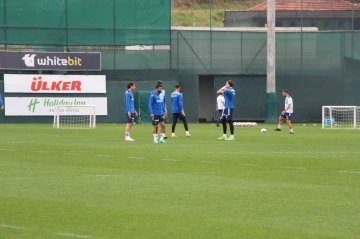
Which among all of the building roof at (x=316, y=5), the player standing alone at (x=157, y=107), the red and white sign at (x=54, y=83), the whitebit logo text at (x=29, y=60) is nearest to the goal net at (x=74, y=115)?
the red and white sign at (x=54, y=83)

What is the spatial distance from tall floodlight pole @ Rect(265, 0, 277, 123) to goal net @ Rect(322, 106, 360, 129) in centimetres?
343

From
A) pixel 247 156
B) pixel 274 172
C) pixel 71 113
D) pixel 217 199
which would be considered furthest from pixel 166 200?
pixel 71 113

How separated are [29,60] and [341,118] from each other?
17.5 metres

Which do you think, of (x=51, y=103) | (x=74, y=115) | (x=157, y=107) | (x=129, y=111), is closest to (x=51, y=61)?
(x=51, y=103)

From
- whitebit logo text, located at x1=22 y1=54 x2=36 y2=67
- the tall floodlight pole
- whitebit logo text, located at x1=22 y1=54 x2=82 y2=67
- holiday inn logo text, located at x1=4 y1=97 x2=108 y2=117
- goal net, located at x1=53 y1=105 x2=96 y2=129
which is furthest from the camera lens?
the tall floodlight pole

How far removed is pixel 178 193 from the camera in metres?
14.6

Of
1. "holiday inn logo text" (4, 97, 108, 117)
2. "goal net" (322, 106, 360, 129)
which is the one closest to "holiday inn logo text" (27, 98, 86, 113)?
"holiday inn logo text" (4, 97, 108, 117)

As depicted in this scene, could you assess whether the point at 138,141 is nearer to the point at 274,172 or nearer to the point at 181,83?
the point at 274,172

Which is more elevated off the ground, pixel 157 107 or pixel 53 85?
pixel 53 85

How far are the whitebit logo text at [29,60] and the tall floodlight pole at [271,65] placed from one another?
1319 cm

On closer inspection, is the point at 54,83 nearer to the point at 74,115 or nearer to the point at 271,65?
the point at 74,115

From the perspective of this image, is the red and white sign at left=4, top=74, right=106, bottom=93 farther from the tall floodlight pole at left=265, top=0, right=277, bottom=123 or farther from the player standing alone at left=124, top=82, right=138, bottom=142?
the player standing alone at left=124, top=82, right=138, bottom=142

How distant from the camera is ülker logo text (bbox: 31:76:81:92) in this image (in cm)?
5238

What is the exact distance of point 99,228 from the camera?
11.0 meters
